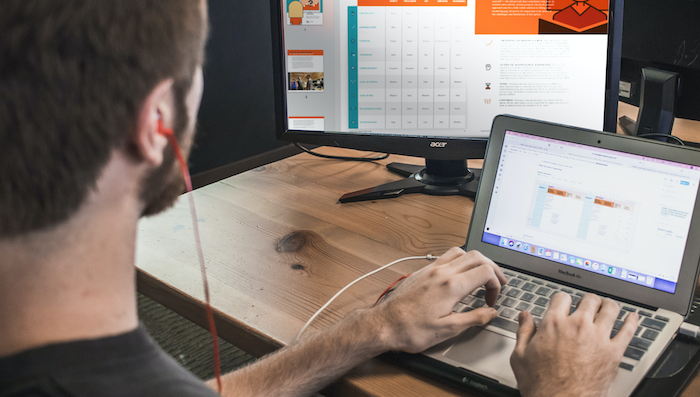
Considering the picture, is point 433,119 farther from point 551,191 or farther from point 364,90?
point 551,191

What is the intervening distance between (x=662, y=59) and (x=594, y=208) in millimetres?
676

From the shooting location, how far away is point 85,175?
1.25ft

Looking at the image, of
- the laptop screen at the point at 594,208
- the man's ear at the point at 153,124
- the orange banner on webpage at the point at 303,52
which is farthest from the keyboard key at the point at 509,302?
the orange banner on webpage at the point at 303,52

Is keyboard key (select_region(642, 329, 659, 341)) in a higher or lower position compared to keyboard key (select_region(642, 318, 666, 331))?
lower

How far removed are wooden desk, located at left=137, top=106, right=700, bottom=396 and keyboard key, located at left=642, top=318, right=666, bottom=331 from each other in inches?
2.8

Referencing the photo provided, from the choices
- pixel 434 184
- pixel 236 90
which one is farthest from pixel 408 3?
pixel 236 90

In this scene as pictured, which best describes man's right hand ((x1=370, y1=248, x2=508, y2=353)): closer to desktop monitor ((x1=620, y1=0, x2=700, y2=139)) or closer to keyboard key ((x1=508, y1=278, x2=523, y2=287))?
keyboard key ((x1=508, y1=278, x2=523, y2=287))

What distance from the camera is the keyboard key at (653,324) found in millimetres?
661

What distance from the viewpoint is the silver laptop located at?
0.67 meters

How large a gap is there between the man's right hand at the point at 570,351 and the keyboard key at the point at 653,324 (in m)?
0.05

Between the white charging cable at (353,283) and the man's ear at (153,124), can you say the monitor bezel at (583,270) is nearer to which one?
the white charging cable at (353,283)

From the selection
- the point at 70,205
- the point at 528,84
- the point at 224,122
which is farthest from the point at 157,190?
the point at 224,122

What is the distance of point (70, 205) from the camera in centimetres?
38

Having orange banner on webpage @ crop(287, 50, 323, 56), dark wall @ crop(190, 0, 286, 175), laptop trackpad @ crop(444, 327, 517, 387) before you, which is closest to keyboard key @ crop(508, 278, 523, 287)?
laptop trackpad @ crop(444, 327, 517, 387)
